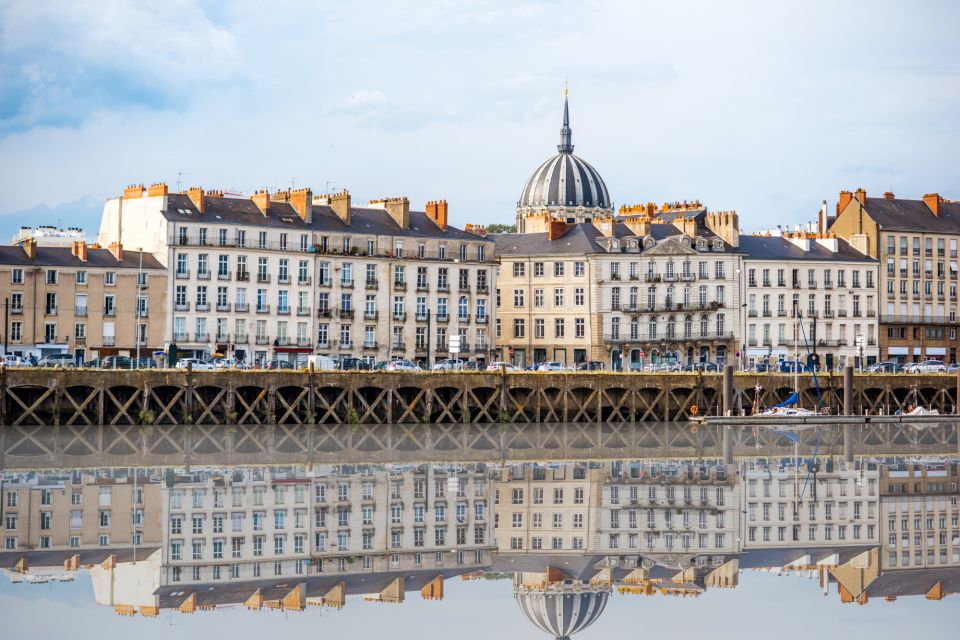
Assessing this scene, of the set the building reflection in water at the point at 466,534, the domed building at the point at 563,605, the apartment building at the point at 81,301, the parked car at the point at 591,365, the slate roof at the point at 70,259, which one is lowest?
the domed building at the point at 563,605

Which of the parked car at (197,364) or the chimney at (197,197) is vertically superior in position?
the chimney at (197,197)

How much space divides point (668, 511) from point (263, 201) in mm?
47939

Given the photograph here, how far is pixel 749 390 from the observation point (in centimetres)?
8088

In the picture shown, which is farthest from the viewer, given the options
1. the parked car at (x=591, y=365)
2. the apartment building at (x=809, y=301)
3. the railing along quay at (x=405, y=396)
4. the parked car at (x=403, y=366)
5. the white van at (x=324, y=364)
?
the apartment building at (x=809, y=301)

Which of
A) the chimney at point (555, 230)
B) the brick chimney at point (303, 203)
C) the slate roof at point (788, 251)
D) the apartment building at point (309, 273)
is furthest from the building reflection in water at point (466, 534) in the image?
the slate roof at point (788, 251)

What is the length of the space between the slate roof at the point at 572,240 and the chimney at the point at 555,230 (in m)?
0.25

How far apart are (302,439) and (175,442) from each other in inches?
208

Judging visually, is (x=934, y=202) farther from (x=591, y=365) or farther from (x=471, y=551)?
(x=471, y=551)

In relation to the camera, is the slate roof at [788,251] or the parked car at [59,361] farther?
the slate roof at [788,251]

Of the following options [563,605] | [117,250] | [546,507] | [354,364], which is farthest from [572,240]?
[563,605]

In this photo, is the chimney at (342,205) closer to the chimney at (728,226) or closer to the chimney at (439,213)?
the chimney at (439,213)

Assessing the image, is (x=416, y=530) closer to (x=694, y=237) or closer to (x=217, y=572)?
(x=217, y=572)

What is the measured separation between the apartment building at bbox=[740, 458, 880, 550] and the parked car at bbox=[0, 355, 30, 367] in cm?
3215

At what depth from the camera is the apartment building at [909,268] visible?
104 meters
